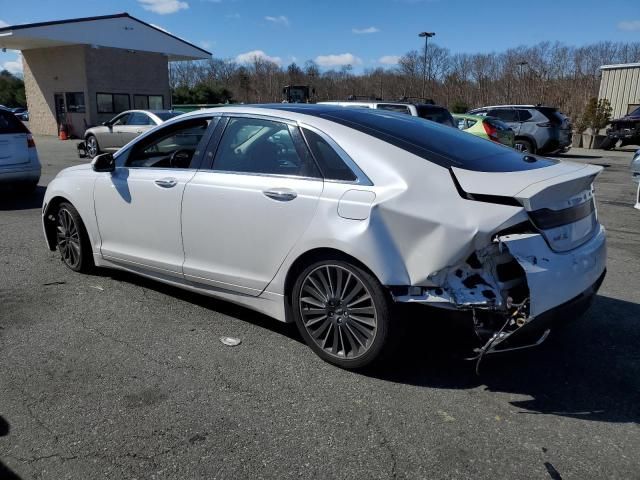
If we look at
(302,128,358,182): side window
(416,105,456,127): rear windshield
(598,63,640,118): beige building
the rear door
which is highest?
(598,63,640,118): beige building

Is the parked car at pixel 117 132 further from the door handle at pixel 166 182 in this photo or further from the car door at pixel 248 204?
the car door at pixel 248 204

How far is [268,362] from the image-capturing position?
3.58 meters

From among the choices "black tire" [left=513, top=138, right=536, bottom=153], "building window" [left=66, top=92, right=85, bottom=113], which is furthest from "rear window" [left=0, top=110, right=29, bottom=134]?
"building window" [left=66, top=92, right=85, bottom=113]

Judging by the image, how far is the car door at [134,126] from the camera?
629 inches

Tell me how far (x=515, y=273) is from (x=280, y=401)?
1.50 meters

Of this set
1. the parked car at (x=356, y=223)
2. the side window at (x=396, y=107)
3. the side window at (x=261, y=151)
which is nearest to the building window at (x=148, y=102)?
the side window at (x=396, y=107)

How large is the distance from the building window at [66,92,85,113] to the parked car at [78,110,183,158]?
13099mm

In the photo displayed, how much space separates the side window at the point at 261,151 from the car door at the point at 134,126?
12.6m

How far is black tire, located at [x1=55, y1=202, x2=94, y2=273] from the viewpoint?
5.14 metres

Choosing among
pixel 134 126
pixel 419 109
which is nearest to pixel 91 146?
pixel 134 126

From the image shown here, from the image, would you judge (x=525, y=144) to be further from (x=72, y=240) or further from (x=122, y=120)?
(x=72, y=240)

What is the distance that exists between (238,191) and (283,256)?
23.4 inches

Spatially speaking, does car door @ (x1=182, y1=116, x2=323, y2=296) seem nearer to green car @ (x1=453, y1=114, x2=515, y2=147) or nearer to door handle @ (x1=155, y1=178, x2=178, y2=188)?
door handle @ (x1=155, y1=178, x2=178, y2=188)

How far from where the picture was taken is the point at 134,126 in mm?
16578
